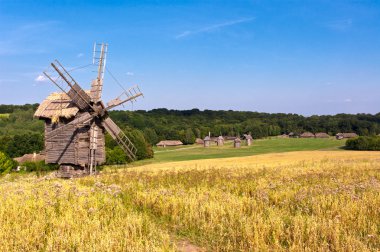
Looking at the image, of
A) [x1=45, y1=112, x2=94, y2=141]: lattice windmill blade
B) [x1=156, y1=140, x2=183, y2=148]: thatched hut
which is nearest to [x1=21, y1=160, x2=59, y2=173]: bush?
[x1=45, y1=112, x2=94, y2=141]: lattice windmill blade

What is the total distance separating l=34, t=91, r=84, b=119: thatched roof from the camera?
22703 mm

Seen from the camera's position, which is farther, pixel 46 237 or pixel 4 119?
pixel 4 119

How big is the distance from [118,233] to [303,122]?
154786mm

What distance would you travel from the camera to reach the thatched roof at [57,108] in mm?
22703

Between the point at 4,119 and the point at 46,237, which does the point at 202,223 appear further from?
the point at 4,119

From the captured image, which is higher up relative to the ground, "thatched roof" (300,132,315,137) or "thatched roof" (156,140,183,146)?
"thatched roof" (300,132,315,137)

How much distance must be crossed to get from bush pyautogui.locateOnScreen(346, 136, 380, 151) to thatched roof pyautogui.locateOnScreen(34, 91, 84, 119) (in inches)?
2582

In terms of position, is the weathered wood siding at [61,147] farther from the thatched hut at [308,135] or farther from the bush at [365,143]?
the thatched hut at [308,135]

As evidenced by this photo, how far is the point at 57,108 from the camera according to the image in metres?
23.4

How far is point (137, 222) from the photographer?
7727 mm

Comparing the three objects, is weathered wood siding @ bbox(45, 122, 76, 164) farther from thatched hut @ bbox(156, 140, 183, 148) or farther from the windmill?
thatched hut @ bbox(156, 140, 183, 148)

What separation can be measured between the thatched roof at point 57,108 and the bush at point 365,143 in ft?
215

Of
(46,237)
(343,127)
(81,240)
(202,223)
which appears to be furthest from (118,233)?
(343,127)

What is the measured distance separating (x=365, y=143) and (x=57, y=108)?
221 ft
